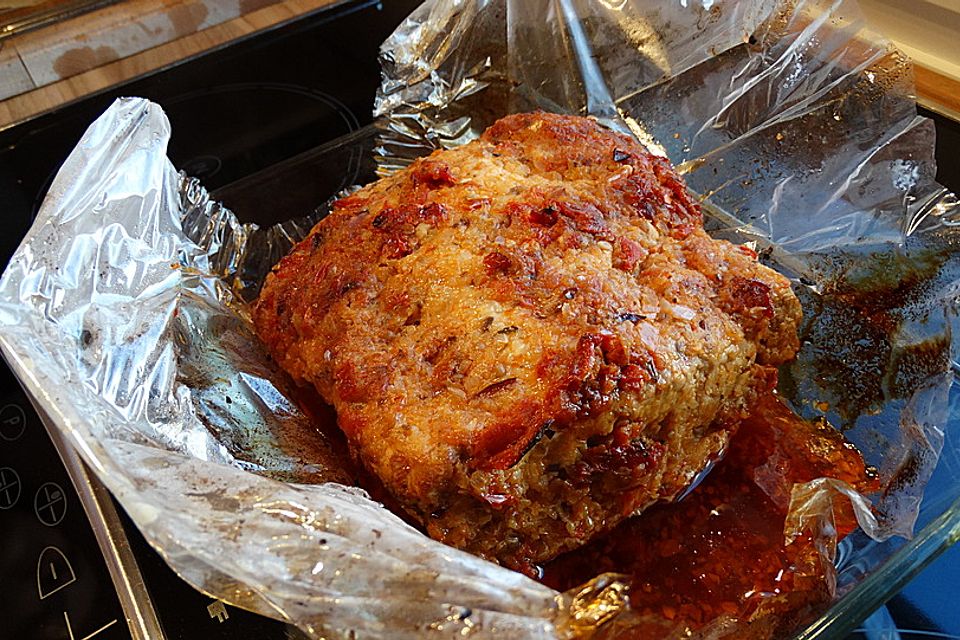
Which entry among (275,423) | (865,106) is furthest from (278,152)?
(865,106)

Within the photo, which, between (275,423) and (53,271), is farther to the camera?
(275,423)

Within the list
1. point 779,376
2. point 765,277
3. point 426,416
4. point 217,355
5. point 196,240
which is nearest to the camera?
point 426,416

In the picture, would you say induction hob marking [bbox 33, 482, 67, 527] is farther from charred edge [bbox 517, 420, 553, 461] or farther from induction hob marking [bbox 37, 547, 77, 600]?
charred edge [bbox 517, 420, 553, 461]

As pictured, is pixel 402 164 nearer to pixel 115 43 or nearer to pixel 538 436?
pixel 538 436

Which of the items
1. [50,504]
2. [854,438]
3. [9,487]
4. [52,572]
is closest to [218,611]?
[52,572]

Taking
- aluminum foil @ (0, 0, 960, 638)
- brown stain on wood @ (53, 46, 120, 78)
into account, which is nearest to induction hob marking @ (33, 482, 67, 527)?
aluminum foil @ (0, 0, 960, 638)

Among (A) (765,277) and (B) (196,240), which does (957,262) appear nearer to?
(A) (765,277)

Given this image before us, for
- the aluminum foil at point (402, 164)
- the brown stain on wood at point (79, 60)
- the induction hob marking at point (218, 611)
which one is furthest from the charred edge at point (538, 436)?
the brown stain on wood at point (79, 60)

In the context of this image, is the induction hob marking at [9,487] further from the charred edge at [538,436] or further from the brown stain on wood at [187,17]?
the brown stain on wood at [187,17]
